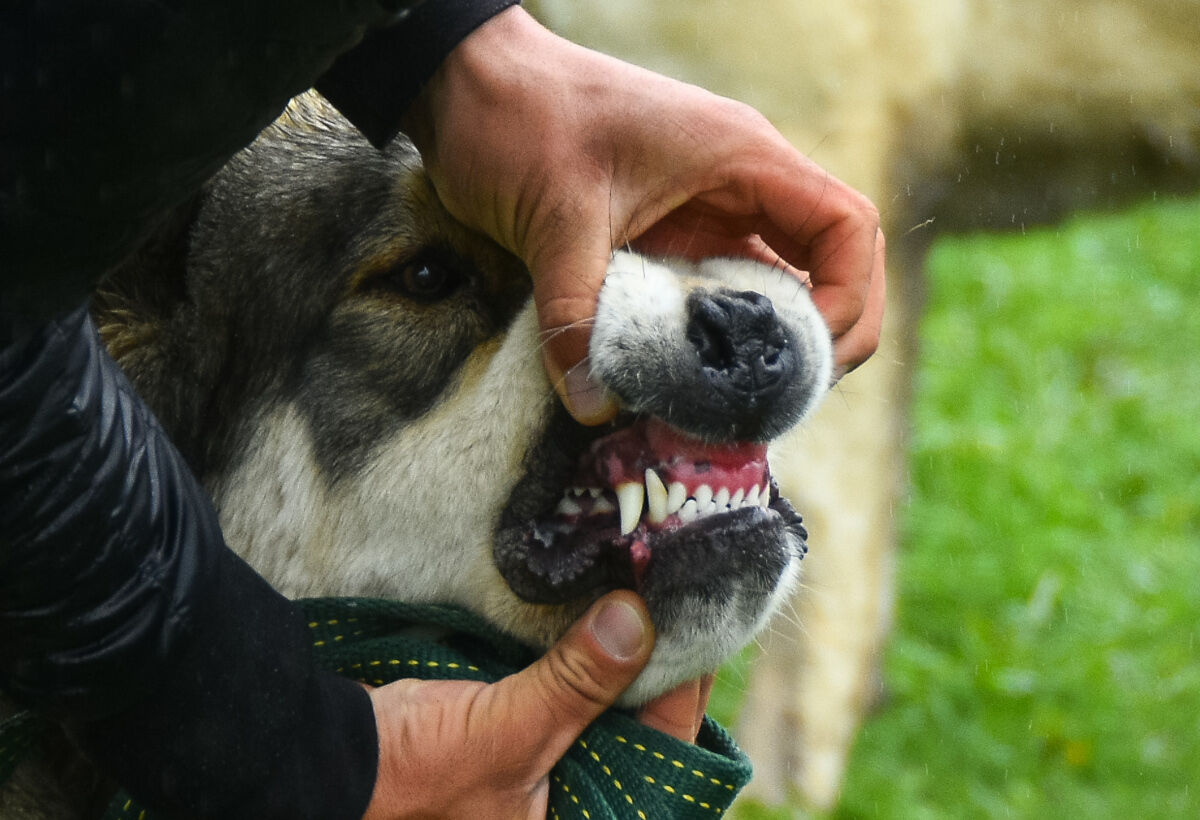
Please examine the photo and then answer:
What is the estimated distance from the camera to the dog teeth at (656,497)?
6.57 ft

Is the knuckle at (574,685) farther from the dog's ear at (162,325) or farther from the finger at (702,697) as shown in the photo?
the dog's ear at (162,325)

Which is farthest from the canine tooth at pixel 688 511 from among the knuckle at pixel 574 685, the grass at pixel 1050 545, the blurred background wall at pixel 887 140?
the grass at pixel 1050 545

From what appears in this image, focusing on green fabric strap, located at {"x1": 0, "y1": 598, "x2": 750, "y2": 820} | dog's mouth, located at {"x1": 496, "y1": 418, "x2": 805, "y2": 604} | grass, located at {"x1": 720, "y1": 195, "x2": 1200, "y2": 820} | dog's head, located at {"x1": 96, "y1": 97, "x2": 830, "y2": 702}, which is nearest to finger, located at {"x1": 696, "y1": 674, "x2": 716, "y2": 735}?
green fabric strap, located at {"x1": 0, "y1": 598, "x2": 750, "y2": 820}

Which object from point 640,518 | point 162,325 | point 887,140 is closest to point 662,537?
point 640,518

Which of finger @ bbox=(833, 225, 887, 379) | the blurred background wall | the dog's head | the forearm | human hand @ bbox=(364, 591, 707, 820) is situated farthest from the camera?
the blurred background wall

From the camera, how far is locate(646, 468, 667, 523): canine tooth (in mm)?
2004

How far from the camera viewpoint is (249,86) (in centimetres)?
131

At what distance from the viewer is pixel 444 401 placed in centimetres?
229

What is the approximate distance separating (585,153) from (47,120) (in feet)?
2.46

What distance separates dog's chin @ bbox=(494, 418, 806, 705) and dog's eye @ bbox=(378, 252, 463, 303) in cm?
34

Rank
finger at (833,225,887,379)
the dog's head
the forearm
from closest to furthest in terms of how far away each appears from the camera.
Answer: the forearm
the dog's head
finger at (833,225,887,379)

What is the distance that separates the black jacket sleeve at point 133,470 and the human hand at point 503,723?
5cm

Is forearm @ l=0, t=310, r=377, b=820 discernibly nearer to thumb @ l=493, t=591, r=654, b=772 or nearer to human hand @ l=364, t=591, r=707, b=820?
human hand @ l=364, t=591, r=707, b=820

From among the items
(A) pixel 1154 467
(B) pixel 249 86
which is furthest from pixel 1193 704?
(B) pixel 249 86
